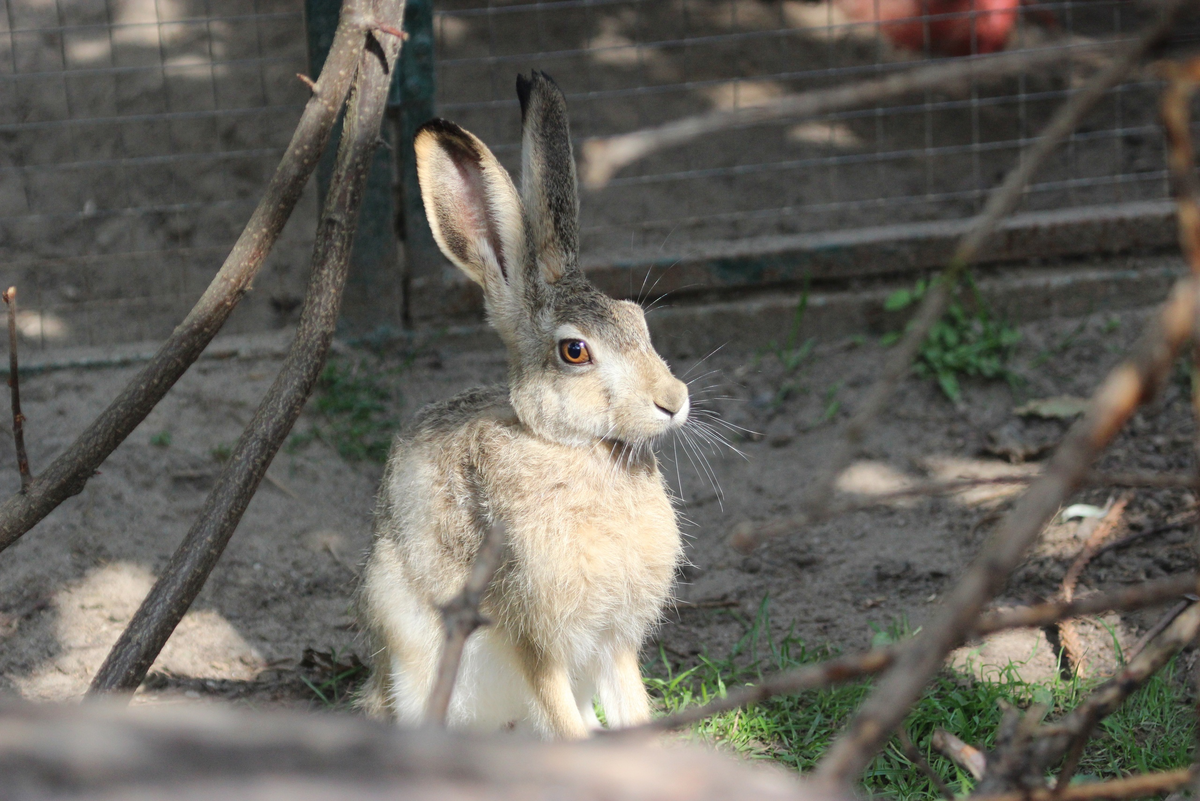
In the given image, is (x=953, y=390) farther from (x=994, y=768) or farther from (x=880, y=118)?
(x=994, y=768)

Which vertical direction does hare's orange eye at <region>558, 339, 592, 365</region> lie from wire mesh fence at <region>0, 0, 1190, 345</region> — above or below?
below

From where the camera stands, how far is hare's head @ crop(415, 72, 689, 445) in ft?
8.84

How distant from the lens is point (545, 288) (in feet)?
9.45

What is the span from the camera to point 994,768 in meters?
1.25

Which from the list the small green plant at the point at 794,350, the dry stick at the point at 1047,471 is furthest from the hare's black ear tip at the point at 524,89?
the small green plant at the point at 794,350

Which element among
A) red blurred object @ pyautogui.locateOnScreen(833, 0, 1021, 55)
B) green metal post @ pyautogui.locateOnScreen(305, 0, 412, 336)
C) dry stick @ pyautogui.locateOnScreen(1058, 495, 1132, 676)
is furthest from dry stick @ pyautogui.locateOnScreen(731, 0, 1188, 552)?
red blurred object @ pyautogui.locateOnScreen(833, 0, 1021, 55)

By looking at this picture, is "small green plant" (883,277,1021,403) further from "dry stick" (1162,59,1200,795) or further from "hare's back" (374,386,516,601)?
"dry stick" (1162,59,1200,795)

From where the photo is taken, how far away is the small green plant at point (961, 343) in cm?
462

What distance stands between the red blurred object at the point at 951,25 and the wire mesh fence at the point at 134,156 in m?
3.11

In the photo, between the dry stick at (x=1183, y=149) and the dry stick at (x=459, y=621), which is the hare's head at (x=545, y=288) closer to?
the dry stick at (x=459, y=621)

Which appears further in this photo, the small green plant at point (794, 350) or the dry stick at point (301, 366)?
the small green plant at point (794, 350)

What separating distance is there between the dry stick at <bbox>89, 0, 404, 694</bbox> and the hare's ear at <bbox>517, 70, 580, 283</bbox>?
0.38m

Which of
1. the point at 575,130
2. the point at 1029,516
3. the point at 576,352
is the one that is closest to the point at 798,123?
the point at 575,130

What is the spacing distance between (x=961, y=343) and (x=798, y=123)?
163 cm
